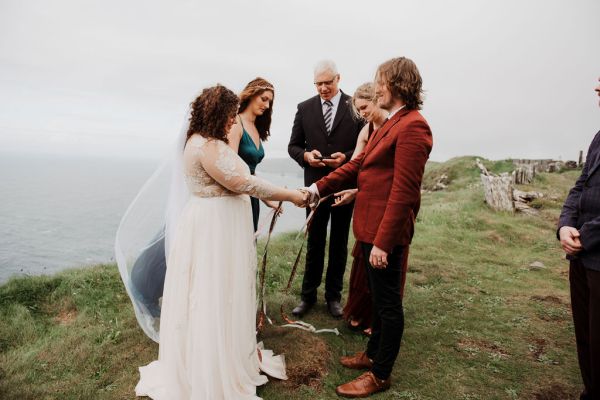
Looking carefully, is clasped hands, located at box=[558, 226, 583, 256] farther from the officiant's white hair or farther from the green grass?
the officiant's white hair

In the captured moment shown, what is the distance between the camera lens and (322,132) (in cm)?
474

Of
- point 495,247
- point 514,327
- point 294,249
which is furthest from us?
point 495,247

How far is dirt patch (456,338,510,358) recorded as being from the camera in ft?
13.3

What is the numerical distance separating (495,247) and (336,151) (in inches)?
238

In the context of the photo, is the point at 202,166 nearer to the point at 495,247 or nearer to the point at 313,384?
the point at 313,384

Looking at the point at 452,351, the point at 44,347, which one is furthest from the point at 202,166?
the point at 452,351

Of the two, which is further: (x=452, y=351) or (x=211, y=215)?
(x=452, y=351)

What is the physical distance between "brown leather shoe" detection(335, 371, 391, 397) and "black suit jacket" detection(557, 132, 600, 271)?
75.2 inches

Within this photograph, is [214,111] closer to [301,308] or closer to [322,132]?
[322,132]

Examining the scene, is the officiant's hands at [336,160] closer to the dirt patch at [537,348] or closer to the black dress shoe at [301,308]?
the black dress shoe at [301,308]

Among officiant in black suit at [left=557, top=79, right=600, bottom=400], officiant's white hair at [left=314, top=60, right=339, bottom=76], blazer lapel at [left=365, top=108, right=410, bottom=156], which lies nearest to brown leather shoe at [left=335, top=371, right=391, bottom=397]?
officiant in black suit at [left=557, top=79, right=600, bottom=400]

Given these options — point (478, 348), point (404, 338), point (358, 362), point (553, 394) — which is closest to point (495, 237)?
point (478, 348)

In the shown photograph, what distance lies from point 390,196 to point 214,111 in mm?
1561

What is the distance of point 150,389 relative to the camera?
10.4 feet
